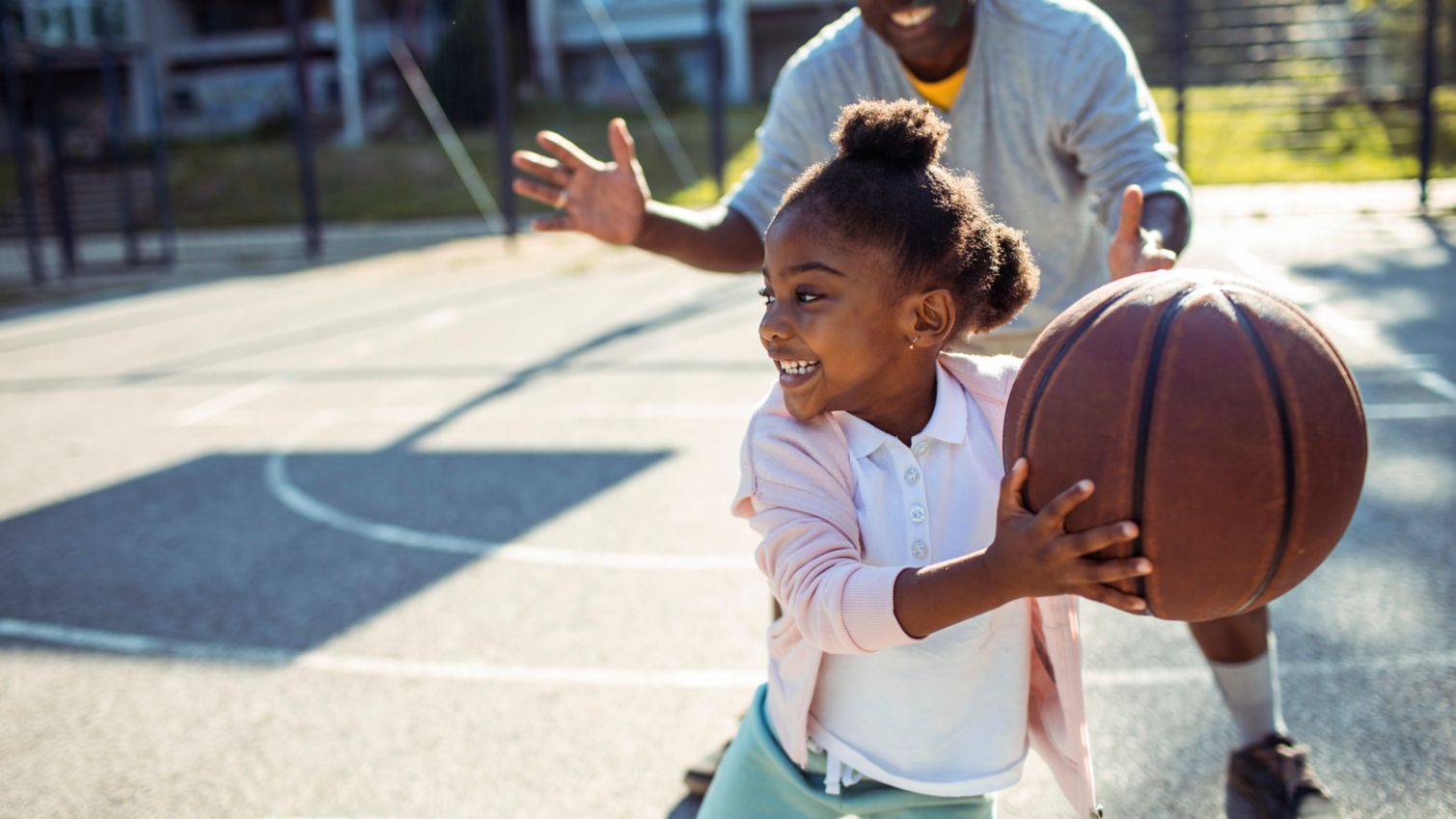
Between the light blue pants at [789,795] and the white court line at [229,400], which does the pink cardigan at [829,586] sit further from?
the white court line at [229,400]

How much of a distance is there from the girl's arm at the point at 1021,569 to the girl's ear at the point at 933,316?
14.5 inches

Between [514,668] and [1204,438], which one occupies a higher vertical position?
[1204,438]

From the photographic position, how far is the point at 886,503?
6.61 feet

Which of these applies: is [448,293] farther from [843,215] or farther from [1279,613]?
[843,215]

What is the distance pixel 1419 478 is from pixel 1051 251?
356 cm

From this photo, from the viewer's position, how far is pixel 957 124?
2.83 m

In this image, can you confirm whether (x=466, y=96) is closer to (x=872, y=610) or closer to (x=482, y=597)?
(x=482, y=597)

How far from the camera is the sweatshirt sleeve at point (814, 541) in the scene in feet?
5.95

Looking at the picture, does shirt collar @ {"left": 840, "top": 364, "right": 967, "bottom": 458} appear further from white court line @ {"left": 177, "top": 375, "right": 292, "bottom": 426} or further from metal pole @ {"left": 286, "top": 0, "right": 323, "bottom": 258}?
metal pole @ {"left": 286, "top": 0, "right": 323, "bottom": 258}

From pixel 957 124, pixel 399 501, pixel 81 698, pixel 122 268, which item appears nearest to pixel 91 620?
pixel 81 698

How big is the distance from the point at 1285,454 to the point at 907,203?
0.64 m

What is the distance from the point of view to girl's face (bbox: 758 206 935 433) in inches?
76.2

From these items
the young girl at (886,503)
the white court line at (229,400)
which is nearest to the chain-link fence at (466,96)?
the white court line at (229,400)

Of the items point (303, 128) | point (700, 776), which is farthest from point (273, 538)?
point (303, 128)
